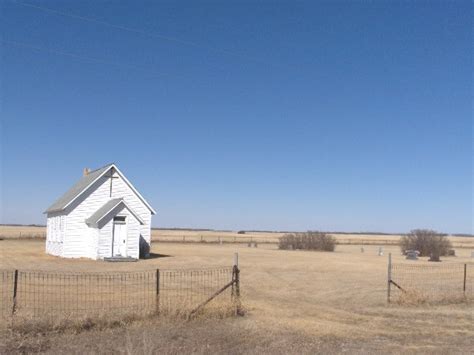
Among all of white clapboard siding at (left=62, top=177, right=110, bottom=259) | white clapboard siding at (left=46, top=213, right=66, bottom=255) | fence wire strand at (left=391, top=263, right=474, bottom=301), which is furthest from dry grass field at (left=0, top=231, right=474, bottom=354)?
white clapboard siding at (left=46, top=213, right=66, bottom=255)

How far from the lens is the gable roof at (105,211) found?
111 feet

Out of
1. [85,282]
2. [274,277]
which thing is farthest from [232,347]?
[274,277]

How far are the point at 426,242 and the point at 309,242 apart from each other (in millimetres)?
11801

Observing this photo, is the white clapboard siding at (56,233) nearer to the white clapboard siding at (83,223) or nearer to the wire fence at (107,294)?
the white clapboard siding at (83,223)

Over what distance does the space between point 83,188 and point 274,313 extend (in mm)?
25378

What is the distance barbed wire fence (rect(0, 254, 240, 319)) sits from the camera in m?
11.7

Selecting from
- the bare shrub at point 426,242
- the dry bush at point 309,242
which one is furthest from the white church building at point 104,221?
the bare shrub at point 426,242

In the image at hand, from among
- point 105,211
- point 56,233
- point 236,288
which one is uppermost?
point 105,211

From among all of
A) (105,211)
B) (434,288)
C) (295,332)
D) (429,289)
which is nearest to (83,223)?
(105,211)

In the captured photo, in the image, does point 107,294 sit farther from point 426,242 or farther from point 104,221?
point 426,242

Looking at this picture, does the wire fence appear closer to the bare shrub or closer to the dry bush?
the bare shrub

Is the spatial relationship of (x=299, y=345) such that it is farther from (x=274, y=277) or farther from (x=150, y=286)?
(x=274, y=277)

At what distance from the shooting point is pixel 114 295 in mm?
15695

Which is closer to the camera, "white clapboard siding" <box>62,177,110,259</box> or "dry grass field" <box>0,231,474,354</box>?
"dry grass field" <box>0,231,474,354</box>
